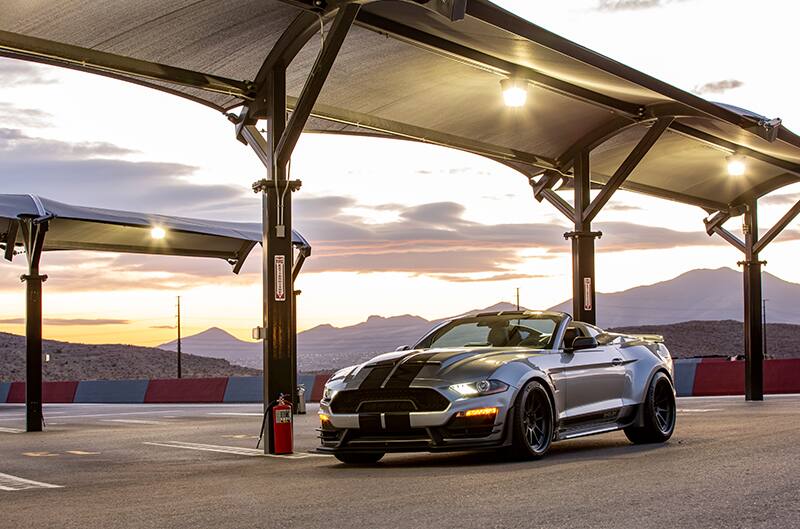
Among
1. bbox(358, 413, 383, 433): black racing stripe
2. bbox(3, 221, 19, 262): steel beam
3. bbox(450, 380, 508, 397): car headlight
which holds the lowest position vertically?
bbox(358, 413, 383, 433): black racing stripe

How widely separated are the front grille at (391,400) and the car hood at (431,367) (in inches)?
2.8

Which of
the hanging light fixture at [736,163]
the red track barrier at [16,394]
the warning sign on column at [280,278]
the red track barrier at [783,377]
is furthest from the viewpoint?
the red track barrier at [16,394]

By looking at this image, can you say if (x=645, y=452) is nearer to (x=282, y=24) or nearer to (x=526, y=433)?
(x=526, y=433)

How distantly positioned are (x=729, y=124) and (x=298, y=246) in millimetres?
9643

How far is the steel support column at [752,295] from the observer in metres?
25.6

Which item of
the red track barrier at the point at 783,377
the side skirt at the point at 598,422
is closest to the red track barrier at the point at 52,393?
the red track barrier at the point at 783,377

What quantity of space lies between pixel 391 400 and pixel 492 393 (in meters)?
0.93

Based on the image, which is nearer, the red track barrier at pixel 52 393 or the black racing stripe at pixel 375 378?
the black racing stripe at pixel 375 378

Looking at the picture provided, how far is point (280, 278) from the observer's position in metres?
14.0

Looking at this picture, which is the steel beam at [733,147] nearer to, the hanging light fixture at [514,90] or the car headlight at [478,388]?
the hanging light fixture at [514,90]

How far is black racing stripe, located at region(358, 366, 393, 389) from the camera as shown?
11180 millimetres

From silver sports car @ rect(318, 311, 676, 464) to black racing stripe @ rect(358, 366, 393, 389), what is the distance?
12 mm

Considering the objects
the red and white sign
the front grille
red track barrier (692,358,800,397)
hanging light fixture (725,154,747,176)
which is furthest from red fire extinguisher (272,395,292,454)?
red track barrier (692,358,800,397)

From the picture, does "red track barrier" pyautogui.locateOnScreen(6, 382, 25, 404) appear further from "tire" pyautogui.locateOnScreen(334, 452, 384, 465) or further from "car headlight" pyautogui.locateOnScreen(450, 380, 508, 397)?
"car headlight" pyautogui.locateOnScreen(450, 380, 508, 397)
